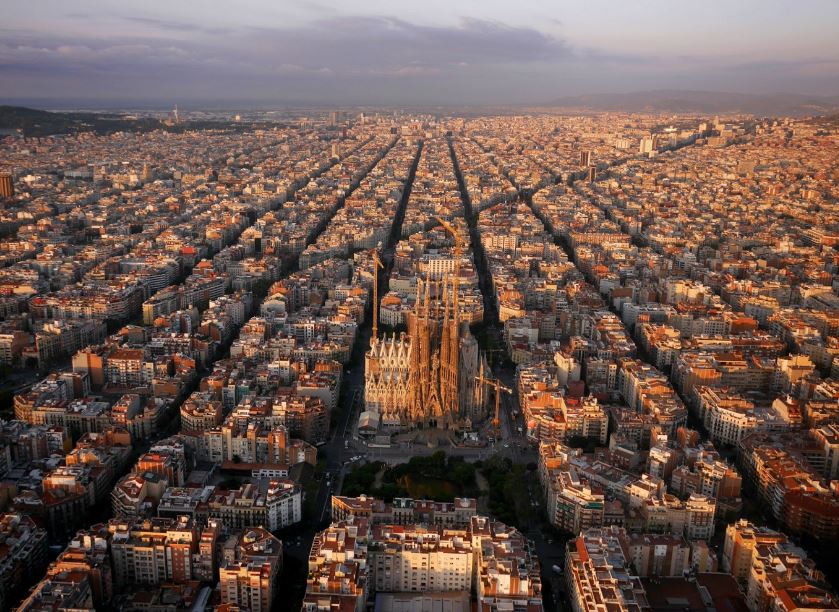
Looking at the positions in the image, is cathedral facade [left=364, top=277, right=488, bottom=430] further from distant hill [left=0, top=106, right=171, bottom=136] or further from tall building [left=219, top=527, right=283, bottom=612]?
distant hill [left=0, top=106, right=171, bottom=136]

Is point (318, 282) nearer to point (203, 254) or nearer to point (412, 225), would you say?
point (203, 254)

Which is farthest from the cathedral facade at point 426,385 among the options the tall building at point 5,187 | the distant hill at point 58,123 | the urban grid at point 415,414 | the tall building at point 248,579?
the distant hill at point 58,123

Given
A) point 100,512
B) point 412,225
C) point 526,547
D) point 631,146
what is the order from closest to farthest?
point 526,547
point 100,512
point 412,225
point 631,146

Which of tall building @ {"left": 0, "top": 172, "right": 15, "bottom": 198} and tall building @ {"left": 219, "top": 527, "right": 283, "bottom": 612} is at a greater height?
tall building @ {"left": 0, "top": 172, "right": 15, "bottom": 198}

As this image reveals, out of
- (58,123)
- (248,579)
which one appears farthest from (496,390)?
(58,123)

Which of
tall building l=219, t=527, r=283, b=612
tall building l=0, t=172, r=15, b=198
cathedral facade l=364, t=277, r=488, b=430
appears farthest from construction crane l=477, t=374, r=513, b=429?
tall building l=0, t=172, r=15, b=198

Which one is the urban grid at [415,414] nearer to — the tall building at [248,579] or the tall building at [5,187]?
the tall building at [248,579]

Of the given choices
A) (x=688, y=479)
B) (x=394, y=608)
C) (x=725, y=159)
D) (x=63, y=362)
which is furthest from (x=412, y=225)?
(x=725, y=159)
